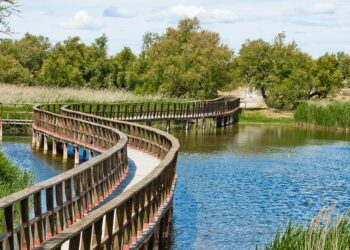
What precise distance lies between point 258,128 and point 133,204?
4815cm

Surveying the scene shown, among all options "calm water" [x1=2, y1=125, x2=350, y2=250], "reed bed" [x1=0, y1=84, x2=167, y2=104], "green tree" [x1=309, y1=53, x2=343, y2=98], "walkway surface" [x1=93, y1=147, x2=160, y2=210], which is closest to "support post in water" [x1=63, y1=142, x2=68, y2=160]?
"calm water" [x1=2, y1=125, x2=350, y2=250]

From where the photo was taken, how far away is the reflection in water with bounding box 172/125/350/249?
67.5 ft

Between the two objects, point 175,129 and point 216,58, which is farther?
point 216,58

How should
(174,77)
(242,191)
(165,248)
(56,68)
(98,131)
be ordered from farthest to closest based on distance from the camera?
(56,68) → (174,77) → (98,131) → (242,191) → (165,248)

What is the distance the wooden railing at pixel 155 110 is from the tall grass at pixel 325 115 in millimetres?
6559

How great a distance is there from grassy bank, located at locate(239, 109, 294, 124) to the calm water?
53.7 feet

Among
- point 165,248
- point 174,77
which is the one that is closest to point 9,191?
point 165,248

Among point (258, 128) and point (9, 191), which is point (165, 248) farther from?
point (258, 128)

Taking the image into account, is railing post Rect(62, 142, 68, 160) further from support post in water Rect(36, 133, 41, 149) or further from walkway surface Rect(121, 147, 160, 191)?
walkway surface Rect(121, 147, 160, 191)

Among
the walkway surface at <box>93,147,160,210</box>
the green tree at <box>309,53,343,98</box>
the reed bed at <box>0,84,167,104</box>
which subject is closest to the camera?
the walkway surface at <box>93,147,160,210</box>

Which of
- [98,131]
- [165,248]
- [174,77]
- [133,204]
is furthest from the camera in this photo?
[174,77]

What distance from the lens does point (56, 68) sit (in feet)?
249

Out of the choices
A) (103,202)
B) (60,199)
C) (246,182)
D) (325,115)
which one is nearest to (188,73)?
(325,115)

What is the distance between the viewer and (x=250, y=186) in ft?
92.8
